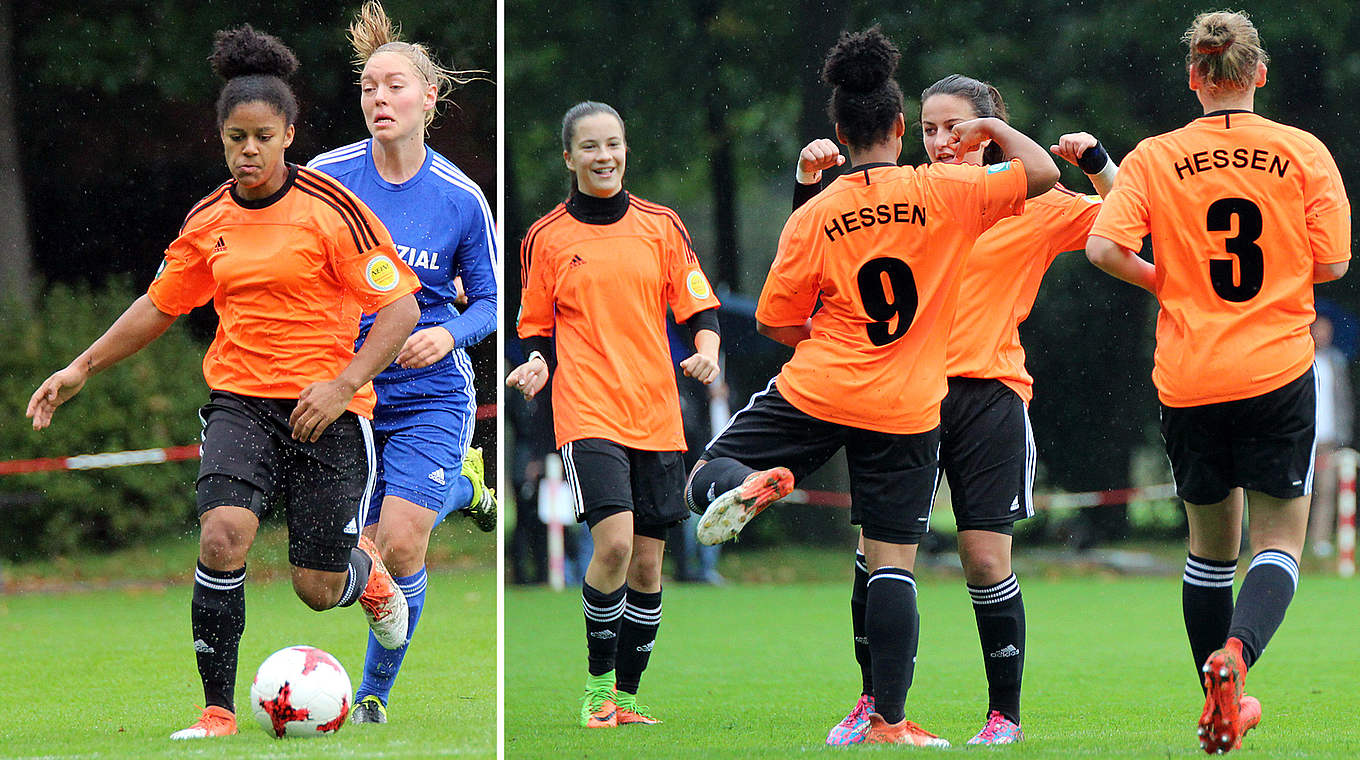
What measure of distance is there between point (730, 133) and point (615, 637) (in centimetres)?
907

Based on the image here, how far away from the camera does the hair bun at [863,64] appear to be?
4.49 m

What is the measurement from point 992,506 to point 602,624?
1475 millimetres

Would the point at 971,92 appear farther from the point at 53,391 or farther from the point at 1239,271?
the point at 53,391

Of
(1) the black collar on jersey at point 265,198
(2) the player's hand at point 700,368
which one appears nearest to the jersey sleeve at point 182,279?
(1) the black collar on jersey at point 265,198

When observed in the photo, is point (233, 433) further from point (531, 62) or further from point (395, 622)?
point (531, 62)

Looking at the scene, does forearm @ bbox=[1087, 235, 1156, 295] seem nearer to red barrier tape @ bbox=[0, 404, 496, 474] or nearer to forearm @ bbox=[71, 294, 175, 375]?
forearm @ bbox=[71, 294, 175, 375]

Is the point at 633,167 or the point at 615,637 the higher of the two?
the point at 633,167

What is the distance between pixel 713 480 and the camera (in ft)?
14.6

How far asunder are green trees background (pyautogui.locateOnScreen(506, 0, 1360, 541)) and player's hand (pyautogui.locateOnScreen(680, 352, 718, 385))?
25.2 ft

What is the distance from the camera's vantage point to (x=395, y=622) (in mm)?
5102

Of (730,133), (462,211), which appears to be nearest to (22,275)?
(730,133)

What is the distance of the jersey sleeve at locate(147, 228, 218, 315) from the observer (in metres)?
4.79

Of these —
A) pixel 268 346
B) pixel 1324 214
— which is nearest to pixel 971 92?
pixel 1324 214

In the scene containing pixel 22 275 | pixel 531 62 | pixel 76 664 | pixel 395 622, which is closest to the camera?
pixel 395 622
